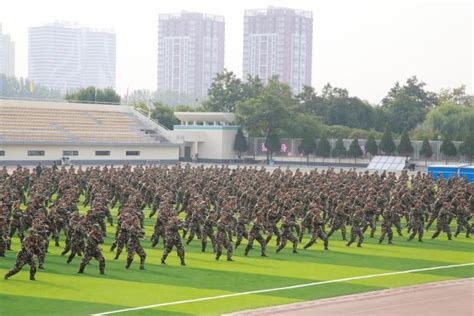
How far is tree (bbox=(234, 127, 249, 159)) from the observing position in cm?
8744

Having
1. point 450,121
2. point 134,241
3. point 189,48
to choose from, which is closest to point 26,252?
point 134,241

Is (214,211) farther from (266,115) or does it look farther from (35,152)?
(266,115)

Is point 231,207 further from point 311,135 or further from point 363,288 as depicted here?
point 311,135

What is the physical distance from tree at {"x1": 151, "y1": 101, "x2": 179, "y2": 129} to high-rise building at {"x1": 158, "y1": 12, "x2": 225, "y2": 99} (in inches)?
1816

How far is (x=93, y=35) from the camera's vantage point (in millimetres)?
87375

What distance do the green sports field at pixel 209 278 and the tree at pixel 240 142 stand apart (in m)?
59.2

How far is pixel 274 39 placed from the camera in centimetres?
14238

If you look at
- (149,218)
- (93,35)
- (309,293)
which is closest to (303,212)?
(149,218)

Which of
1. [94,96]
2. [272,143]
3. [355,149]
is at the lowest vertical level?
[355,149]

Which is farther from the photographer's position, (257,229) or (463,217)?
(463,217)

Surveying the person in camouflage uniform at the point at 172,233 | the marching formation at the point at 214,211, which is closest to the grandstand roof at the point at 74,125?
the marching formation at the point at 214,211

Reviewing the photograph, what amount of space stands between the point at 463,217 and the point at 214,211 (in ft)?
34.0

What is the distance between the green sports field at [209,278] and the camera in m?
17.9

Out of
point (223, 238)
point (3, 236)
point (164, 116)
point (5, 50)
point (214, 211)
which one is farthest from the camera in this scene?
point (164, 116)
